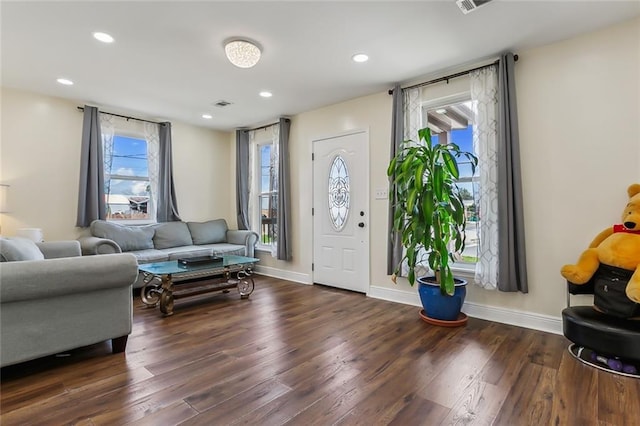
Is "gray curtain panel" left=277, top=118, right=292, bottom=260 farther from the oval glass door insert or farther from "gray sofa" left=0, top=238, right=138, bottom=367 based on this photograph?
"gray sofa" left=0, top=238, right=138, bottom=367

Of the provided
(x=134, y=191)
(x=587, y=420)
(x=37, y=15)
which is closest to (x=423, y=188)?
(x=587, y=420)

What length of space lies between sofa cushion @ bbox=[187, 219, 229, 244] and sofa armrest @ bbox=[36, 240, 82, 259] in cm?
186

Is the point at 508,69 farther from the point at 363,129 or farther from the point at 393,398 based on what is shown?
the point at 393,398

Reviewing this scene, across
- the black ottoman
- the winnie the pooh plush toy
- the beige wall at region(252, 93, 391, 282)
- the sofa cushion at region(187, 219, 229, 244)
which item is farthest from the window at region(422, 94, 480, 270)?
the sofa cushion at region(187, 219, 229, 244)

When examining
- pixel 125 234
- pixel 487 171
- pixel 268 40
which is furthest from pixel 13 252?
pixel 487 171

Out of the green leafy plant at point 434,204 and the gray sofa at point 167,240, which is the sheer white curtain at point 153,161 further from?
the green leafy plant at point 434,204

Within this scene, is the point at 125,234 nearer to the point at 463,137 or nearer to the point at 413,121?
the point at 413,121

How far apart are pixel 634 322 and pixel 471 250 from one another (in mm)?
1379

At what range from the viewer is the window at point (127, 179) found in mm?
4699

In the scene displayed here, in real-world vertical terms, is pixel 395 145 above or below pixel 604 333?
above

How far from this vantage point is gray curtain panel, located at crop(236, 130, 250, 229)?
5.68m

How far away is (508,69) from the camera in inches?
116

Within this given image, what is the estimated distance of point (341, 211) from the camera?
436 cm

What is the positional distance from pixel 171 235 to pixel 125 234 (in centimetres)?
64
